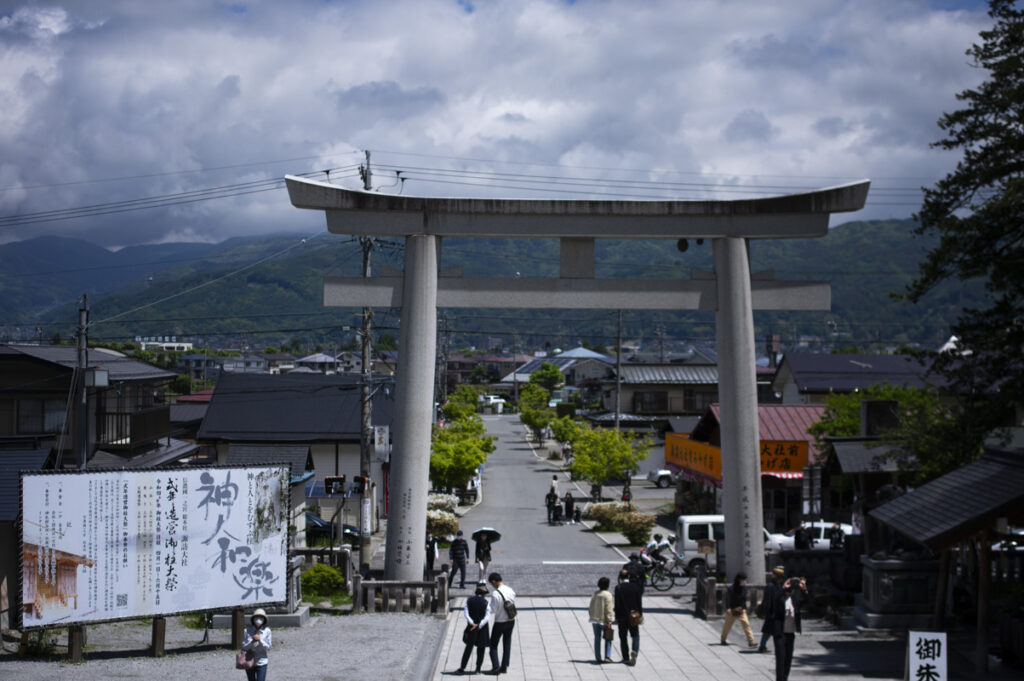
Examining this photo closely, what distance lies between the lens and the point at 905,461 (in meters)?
17.2

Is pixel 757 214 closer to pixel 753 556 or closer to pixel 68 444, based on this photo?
pixel 753 556

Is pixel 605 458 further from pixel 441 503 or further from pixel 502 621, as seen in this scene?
pixel 502 621

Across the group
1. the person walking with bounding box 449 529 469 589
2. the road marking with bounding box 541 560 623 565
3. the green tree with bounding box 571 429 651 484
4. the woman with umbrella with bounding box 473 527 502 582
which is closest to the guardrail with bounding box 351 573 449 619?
the person walking with bounding box 449 529 469 589

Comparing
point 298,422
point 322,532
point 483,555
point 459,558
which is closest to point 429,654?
point 459,558

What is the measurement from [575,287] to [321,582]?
29.0ft

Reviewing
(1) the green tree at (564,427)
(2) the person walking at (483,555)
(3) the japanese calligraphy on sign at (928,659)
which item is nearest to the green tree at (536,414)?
(1) the green tree at (564,427)

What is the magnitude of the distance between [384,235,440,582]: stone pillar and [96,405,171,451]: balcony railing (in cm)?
1350

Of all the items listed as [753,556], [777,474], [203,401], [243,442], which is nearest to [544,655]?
[753,556]

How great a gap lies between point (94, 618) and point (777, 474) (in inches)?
945

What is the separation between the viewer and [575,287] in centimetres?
2050

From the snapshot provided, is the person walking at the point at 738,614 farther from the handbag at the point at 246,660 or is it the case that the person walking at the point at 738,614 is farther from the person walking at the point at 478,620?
the handbag at the point at 246,660

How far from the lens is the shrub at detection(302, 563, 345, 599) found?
21.4 metres

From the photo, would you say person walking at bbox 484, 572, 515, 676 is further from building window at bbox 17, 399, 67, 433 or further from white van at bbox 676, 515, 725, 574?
building window at bbox 17, 399, 67, 433

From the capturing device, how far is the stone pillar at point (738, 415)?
19812 mm
